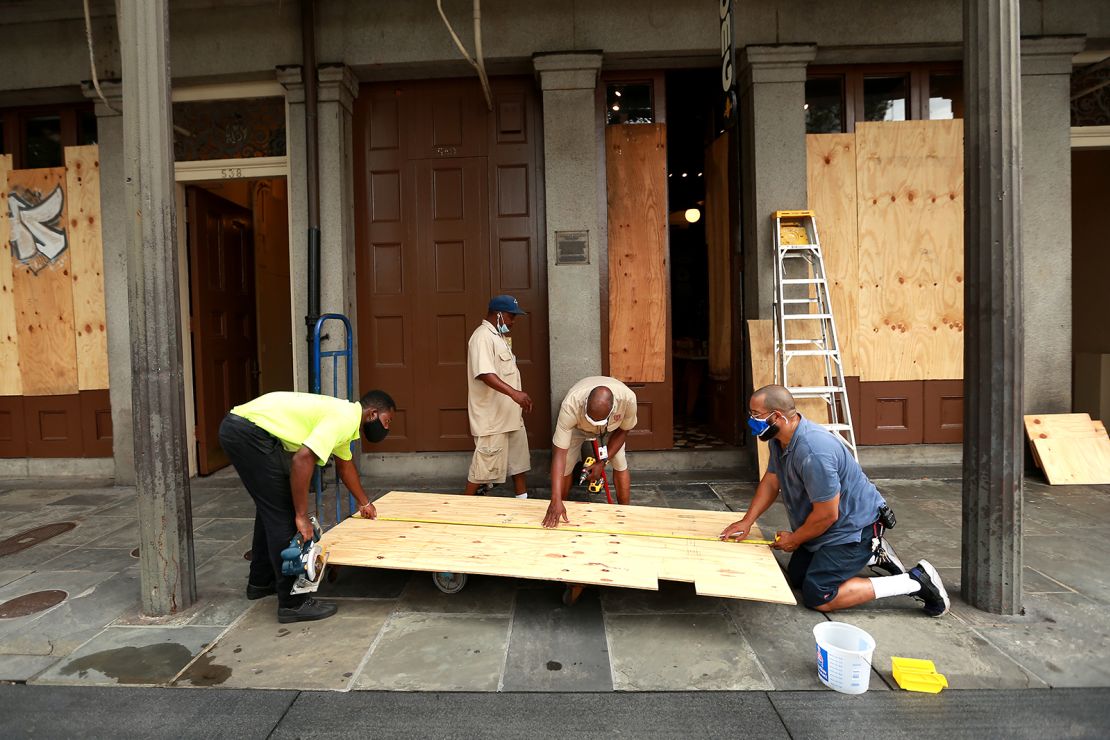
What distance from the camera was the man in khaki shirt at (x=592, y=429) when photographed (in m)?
4.55

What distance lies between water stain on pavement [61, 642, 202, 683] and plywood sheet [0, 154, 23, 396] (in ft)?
18.8

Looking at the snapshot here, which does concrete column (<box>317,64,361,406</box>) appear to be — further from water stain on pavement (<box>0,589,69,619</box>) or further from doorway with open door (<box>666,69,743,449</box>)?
doorway with open door (<box>666,69,743,449</box>)

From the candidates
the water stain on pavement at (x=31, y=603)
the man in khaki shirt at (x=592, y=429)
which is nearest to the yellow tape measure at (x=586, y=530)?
the man in khaki shirt at (x=592, y=429)

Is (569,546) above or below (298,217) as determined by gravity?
below

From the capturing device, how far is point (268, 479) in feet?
12.0

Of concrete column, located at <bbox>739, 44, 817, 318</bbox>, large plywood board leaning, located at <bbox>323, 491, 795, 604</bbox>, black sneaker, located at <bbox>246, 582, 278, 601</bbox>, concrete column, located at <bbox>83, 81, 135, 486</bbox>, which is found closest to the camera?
large plywood board leaning, located at <bbox>323, 491, 795, 604</bbox>

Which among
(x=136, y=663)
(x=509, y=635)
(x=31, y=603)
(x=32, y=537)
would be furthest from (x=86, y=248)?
(x=509, y=635)

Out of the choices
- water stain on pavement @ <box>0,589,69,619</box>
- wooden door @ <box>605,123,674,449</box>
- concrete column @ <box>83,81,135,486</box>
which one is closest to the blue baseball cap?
wooden door @ <box>605,123,674,449</box>

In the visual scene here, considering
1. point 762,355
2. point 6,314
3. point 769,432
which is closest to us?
point 769,432

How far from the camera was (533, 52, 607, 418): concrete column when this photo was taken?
6605 mm

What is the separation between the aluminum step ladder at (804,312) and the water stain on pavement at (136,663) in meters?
5.30

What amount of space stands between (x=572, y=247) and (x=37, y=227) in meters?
6.16

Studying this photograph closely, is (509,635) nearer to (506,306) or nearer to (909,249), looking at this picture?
(506,306)

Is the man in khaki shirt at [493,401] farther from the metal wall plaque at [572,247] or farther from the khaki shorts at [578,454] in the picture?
the metal wall plaque at [572,247]
